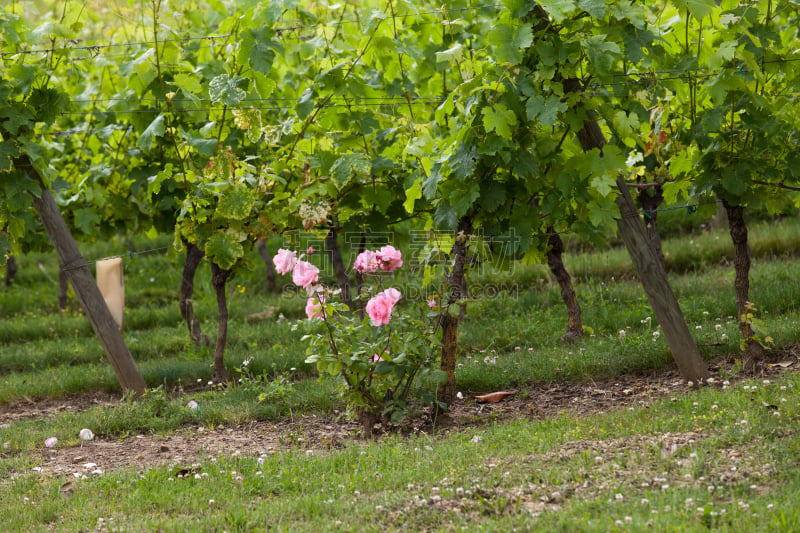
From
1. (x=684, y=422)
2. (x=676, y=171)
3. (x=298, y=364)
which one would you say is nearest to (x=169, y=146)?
(x=298, y=364)

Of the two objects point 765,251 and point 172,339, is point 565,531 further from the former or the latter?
point 765,251

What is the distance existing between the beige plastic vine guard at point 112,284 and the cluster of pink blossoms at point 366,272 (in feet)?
8.57

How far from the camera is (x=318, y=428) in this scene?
5402 millimetres

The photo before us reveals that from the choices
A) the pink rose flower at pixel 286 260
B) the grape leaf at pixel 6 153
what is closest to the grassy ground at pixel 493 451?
the pink rose flower at pixel 286 260

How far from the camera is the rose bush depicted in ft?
15.7

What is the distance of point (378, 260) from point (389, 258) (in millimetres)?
69

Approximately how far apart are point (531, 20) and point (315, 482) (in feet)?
9.54

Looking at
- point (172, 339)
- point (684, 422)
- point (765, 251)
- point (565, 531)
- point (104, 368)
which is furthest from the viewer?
point (765, 251)

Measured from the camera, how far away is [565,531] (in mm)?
3260

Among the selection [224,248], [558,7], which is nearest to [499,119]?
[558,7]

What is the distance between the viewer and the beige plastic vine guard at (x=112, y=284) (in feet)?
23.0

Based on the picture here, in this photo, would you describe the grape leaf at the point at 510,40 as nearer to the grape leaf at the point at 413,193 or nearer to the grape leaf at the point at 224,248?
the grape leaf at the point at 413,193

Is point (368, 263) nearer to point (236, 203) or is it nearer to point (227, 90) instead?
point (236, 203)

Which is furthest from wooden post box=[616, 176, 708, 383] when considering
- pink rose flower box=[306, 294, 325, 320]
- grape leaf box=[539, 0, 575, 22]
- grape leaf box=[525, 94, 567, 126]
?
pink rose flower box=[306, 294, 325, 320]
